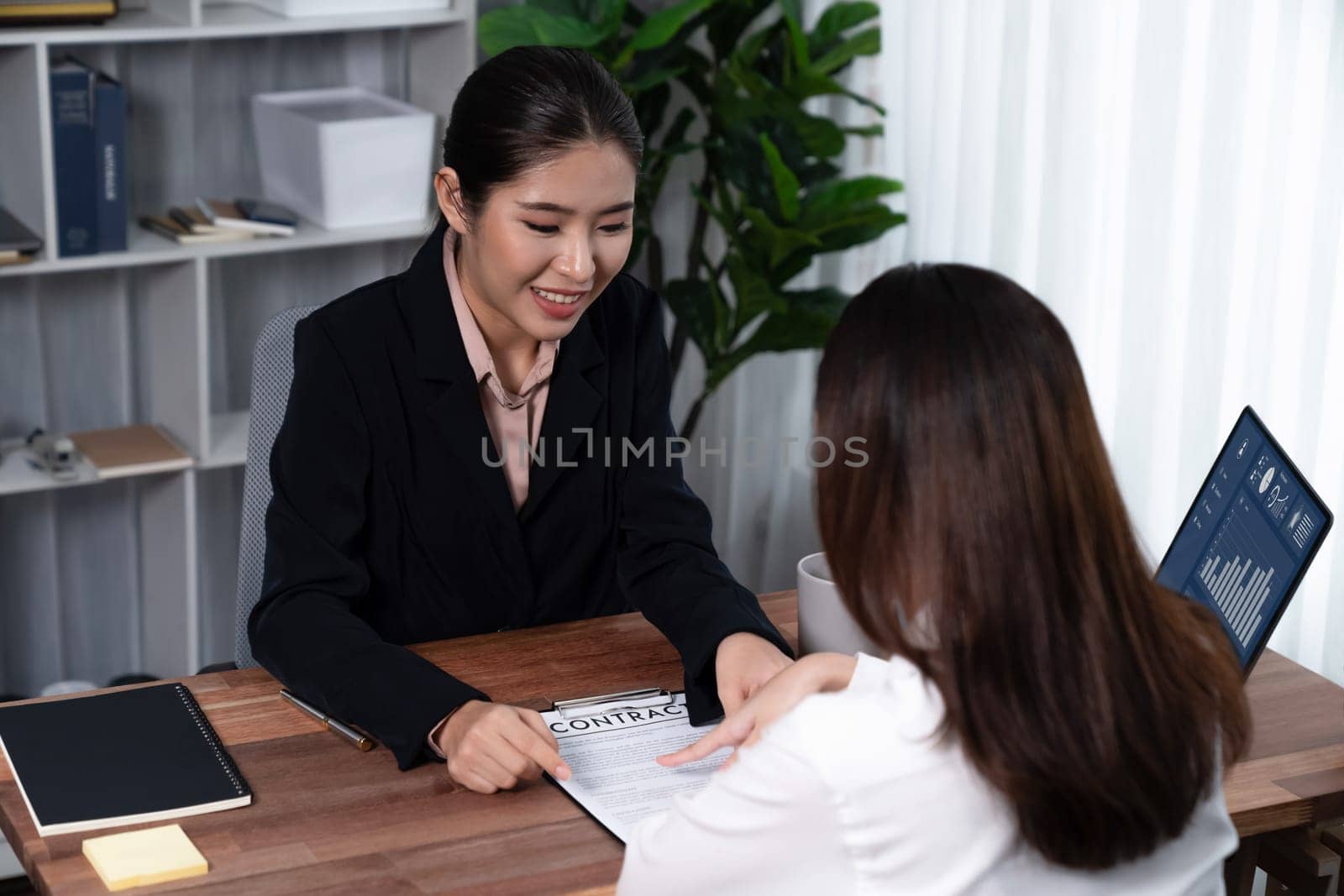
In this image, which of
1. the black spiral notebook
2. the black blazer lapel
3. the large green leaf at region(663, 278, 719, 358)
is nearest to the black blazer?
the black blazer lapel

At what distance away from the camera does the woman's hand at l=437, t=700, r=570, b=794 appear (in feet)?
4.38

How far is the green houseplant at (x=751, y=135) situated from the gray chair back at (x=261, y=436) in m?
1.02

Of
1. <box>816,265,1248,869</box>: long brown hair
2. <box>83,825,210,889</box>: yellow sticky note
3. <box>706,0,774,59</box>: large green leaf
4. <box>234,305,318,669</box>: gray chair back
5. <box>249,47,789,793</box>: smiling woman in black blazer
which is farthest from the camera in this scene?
<box>706,0,774,59</box>: large green leaf

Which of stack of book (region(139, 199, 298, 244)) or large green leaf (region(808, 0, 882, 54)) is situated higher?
large green leaf (region(808, 0, 882, 54))

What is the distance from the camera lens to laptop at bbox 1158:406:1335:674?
1410 mm

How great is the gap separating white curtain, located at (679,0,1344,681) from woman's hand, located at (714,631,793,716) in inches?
33.6

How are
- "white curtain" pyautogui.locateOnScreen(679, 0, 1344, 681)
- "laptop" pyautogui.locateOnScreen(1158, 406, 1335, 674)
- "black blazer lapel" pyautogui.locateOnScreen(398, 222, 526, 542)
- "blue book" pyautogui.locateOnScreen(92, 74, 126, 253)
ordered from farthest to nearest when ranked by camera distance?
1. "blue book" pyautogui.locateOnScreen(92, 74, 126, 253)
2. "white curtain" pyautogui.locateOnScreen(679, 0, 1344, 681)
3. "black blazer lapel" pyautogui.locateOnScreen(398, 222, 526, 542)
4. "laptop" pyautogui.locateOnScreen(1158, 406, 1335, 674)

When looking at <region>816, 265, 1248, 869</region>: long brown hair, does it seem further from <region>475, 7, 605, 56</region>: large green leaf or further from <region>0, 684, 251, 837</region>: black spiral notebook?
<region>475, 7, 605, 56</region>: large green leaf

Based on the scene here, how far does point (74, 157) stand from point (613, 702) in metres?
1.59

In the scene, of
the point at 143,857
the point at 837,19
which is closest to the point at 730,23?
the point at 837,19

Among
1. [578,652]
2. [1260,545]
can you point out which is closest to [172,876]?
[578,652]

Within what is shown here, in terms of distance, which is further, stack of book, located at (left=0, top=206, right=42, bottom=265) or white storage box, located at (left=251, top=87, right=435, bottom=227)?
white storage box, located at (left=251, top=87, right=435, bottom=227)

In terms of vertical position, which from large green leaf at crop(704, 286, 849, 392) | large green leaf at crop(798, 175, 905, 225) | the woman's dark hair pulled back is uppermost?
the woman's dark hair pulled back

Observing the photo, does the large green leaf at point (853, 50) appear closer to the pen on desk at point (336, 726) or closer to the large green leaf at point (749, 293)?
the large green leaf at point (749, 293)
